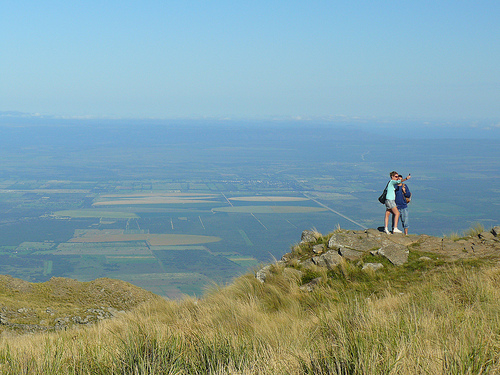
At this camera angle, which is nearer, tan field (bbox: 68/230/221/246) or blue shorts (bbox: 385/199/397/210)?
blue shorts (bbox: 385/199/397/210)

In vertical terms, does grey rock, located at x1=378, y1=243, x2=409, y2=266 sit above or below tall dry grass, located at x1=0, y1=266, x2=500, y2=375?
below

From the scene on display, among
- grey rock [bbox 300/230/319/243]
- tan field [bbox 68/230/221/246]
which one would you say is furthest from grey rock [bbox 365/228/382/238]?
tan field [bbox 68/230/221/246]

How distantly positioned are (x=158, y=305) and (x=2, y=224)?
13607cm

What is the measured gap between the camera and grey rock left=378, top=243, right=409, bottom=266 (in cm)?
1080

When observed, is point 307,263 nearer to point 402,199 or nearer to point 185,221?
point 402,199

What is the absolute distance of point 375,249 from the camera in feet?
38.7

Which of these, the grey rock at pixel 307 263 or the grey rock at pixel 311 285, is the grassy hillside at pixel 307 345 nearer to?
the grey rock at pixel 311 285

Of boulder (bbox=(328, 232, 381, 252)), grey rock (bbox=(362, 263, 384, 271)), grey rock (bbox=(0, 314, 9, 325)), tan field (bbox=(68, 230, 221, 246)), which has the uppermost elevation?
boulder (bbox=(328, 232, 381, 252))

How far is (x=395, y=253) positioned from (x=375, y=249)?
0.74 meters

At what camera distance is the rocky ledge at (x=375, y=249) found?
35.7 feet

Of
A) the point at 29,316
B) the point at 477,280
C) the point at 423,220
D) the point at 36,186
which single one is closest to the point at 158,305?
the point at 29,316

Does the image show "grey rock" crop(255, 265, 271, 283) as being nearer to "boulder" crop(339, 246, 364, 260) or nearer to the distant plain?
"boulder" crop(339, 246, 364, 260)

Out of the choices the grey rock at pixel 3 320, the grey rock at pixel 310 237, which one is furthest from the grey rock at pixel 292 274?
the grey rock at pixel 3 320

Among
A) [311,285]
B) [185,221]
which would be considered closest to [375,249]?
[311,285]
